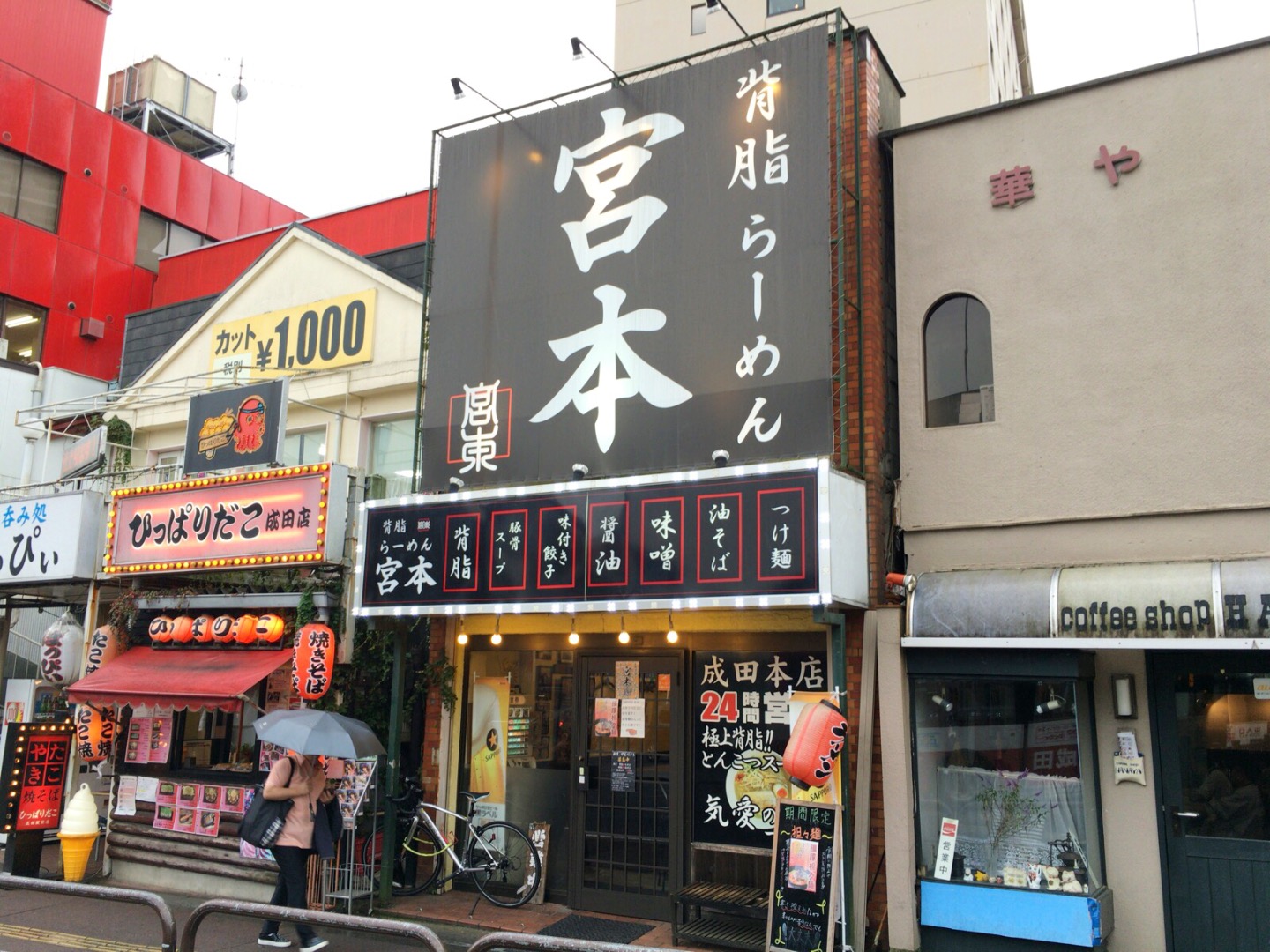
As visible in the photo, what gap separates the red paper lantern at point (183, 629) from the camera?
1315cm

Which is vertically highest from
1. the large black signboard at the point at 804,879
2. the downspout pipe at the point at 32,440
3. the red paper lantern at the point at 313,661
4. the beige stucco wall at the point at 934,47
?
the beige stucco wall at the point at 934,47

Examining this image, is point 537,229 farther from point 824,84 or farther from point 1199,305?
point 1199,305

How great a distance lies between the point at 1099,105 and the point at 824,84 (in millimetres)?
2677

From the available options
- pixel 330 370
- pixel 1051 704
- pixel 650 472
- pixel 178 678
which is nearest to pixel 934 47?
pixel 330 370

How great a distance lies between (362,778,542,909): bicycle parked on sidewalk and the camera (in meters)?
11.8

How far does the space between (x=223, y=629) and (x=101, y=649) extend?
245 cm

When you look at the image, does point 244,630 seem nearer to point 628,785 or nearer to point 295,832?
point 295,832

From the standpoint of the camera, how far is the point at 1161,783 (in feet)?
29.4

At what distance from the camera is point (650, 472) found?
11008mm

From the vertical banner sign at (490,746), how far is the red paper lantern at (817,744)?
439cm

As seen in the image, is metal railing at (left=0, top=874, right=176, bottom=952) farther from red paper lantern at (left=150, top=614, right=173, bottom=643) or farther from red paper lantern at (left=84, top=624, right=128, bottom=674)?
red paper lantern at (left=84, top=624, right=128, bottom=674)

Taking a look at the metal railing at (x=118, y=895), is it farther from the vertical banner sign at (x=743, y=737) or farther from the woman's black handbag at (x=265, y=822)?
the vertical banner sign at (x=743, y=737)

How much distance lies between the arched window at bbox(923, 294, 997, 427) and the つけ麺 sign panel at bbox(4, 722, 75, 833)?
1145 centimetres

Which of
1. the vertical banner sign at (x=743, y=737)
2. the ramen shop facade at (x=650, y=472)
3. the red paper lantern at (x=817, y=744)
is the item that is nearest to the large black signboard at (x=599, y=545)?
the ramen shop facade at (x=650, y=472)
